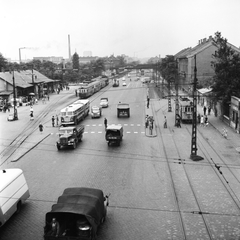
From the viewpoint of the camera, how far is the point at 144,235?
12586 millimetres

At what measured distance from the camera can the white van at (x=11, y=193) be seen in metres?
13.3

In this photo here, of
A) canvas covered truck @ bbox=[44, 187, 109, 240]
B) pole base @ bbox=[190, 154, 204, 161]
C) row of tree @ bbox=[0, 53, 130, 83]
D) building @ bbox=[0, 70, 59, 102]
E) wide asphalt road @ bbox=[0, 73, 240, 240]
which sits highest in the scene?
row of tree @ bbox=[0, 53, 130, 83]

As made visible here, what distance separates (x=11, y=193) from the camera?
14.2 metres

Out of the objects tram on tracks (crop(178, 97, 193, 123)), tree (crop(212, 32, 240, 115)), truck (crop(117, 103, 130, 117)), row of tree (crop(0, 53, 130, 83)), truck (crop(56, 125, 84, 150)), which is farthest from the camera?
row of tree (crop(0, 53, 130, 83))

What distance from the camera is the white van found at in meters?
13.3

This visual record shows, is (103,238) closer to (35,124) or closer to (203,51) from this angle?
(35,124)

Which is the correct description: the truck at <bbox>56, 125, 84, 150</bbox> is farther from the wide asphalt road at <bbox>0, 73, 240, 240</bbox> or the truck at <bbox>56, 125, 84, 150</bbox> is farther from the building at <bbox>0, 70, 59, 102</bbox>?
the building at <bbox>0, 70, 59, 102</bbox>

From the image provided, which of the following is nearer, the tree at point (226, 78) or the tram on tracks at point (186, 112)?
the tree at point (226, 78)

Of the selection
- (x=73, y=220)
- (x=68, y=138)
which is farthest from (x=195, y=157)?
(x=73, y=220)

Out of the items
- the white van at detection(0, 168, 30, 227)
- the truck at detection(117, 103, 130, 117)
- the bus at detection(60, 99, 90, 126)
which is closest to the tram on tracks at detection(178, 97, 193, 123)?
the truck at detection(117, 103, 130, 117)

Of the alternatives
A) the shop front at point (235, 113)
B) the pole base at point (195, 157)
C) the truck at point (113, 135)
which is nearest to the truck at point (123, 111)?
the shop front at point (235, 113)

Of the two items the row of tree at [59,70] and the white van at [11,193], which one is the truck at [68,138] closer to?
the white van at [11,193]

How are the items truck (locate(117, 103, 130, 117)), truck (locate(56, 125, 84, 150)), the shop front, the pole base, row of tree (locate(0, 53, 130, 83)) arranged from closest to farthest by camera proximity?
the pole base, truck (locate(56, 125, 84, 150)), the shop front, truck (locate(117, 103, 130, 117)), row of tree (locate(0, 53, 130, 83))

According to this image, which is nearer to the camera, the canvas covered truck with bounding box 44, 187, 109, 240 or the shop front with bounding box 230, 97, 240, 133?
the canvas covered truck with bounding box 44, 187, 109, 240
